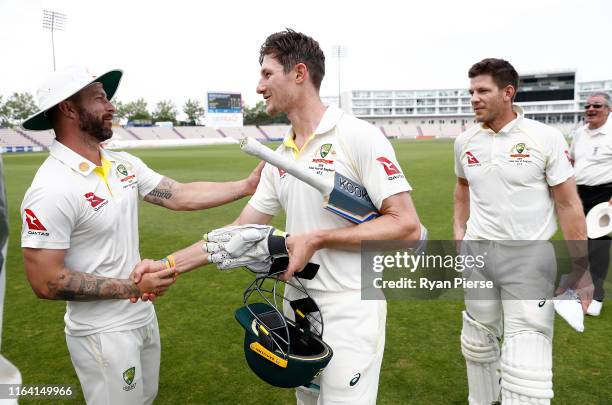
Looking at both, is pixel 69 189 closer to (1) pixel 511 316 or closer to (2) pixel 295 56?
(2) pixel 295 56

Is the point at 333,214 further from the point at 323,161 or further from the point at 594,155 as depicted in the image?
the point at 594,155

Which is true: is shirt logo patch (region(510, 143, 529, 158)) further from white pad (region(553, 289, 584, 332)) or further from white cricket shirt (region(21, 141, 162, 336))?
white cricket shirt (region(21, 141, 162, 336))

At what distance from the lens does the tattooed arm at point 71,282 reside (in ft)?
7.14

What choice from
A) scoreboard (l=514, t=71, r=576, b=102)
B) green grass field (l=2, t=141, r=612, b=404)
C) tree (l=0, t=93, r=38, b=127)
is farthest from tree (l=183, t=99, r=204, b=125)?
green grass field (l=2, t=141, r=612, b=404)

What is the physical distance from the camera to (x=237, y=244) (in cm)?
195

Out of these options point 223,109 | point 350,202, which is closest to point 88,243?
point 350,202

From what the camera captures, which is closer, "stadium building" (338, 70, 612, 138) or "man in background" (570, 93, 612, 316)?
"man in background" (570, 93, 612, 316)

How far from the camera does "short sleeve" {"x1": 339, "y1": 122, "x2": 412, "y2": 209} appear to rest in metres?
2.02

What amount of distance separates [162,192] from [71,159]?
77 centimetres

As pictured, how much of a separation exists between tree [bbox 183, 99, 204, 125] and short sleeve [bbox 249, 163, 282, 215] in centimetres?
9644

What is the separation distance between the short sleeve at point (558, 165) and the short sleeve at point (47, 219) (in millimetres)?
2859

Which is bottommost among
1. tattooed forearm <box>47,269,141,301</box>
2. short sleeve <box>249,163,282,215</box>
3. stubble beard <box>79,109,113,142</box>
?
tattooed forearm <box>47,269,141,301</box>

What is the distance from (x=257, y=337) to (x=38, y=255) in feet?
3.75

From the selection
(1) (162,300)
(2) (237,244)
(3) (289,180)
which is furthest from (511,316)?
(1) (162,300)
